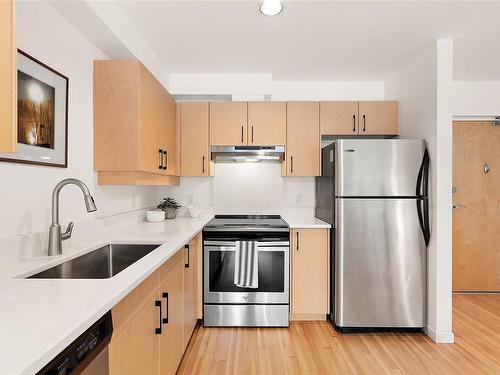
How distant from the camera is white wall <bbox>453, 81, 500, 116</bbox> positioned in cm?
349

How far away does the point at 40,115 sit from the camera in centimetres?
157

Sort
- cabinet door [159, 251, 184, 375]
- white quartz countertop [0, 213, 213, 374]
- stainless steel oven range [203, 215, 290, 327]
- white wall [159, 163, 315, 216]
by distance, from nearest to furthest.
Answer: white quartz countertop [0, 213, 213, 374] → cabinet door [159, 251, 184, 375] → stainless steel oven range [203, 215, 290, 327] → white wall [159, 163, 315, 216]

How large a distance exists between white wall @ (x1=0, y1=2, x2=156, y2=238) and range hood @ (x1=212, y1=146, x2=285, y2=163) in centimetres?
115

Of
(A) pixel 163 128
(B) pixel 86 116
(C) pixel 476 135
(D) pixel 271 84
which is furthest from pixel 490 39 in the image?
(B) pixel 86 116

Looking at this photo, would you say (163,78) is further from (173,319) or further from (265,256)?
(173,319)

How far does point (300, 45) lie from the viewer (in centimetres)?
254

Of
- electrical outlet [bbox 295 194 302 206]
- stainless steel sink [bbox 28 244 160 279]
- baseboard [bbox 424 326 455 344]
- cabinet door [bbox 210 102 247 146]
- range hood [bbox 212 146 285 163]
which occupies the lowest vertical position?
baseboard [bbox 424 326 455 344]

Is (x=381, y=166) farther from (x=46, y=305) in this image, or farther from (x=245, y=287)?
(x=46, y=305)

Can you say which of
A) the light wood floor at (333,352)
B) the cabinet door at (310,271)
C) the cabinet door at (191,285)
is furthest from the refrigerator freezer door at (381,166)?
the cabinet door at (191,285)

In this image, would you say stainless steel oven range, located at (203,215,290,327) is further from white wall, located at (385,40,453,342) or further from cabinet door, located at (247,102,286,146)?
white wall, located at (385,40,453,342)

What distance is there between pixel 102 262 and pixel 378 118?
9.37ft

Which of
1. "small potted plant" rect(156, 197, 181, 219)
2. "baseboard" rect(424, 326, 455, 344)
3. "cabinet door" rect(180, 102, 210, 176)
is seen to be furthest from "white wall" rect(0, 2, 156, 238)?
"baseboard" rect(424, 326, 455, 344)

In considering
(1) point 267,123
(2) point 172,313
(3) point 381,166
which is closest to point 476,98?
(3) point 381,166

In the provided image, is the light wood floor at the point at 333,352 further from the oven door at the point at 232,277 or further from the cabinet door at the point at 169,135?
the cabinet door at the point at 169,135
